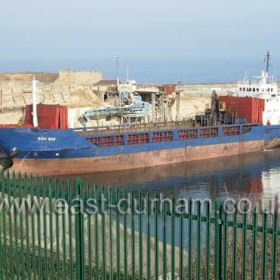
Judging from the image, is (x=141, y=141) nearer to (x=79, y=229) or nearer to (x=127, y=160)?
(x=127, y=160)

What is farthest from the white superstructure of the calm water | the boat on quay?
the calm water

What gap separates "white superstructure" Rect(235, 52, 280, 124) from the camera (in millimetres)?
30984

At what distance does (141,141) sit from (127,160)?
6.34 ft

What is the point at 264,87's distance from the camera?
107ft

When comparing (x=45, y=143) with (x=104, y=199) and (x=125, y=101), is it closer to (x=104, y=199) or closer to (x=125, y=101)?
(x=125, y=101)

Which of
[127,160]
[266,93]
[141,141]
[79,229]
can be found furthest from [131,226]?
[266,93]

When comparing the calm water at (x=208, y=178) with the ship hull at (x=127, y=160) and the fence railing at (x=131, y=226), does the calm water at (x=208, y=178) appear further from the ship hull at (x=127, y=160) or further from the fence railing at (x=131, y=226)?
the fence railing at (x=131, y=226)

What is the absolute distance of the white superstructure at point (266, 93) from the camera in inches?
1220

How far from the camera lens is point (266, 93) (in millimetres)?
32188

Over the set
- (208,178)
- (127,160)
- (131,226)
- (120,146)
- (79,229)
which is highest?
(131,226)

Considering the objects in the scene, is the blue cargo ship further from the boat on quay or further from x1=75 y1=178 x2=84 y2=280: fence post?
x1=75 y1=178 x2=84 y2=280: fence post

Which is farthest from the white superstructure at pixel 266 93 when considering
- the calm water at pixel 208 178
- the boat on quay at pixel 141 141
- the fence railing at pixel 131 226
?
the fence railing at pixel 131 226

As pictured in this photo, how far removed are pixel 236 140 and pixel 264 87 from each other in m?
5.95

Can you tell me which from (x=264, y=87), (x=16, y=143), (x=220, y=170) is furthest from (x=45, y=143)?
(x=264, y=87)
